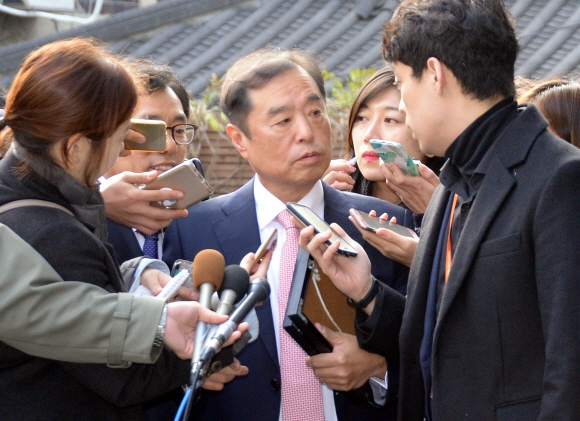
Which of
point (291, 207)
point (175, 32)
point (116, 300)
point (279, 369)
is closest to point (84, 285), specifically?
point (116, 300)

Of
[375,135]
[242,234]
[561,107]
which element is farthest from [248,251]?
[561,107]

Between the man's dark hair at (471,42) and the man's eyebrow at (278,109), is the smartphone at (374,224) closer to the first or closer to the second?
the man's eyebrow at (278,109)

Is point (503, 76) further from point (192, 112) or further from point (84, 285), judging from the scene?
point (192, 112)

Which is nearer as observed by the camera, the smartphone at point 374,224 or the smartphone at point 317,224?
the smartphone at point 317,224

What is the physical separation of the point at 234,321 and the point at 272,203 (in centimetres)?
119

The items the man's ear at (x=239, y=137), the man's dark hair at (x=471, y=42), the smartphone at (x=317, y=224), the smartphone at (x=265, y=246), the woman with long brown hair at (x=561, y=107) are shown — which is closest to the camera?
the man's dark hair at (x=471, y=42)

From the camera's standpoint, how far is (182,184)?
2918 mm

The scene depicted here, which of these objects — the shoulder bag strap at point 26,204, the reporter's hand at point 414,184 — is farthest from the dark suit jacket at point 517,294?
the shoulder bag strap at point 26,204

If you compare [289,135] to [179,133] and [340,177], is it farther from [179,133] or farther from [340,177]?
[179,133]

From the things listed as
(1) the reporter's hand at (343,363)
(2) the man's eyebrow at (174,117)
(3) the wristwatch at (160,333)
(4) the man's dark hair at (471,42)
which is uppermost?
(4) the man's dark hair at (471,42)

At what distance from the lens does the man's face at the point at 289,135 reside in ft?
10.1

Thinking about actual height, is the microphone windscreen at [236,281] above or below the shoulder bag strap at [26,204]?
below

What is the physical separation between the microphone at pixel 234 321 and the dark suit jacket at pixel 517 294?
1.68 ft

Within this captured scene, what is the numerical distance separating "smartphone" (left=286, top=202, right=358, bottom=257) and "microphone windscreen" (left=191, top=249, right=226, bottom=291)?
0.44m
